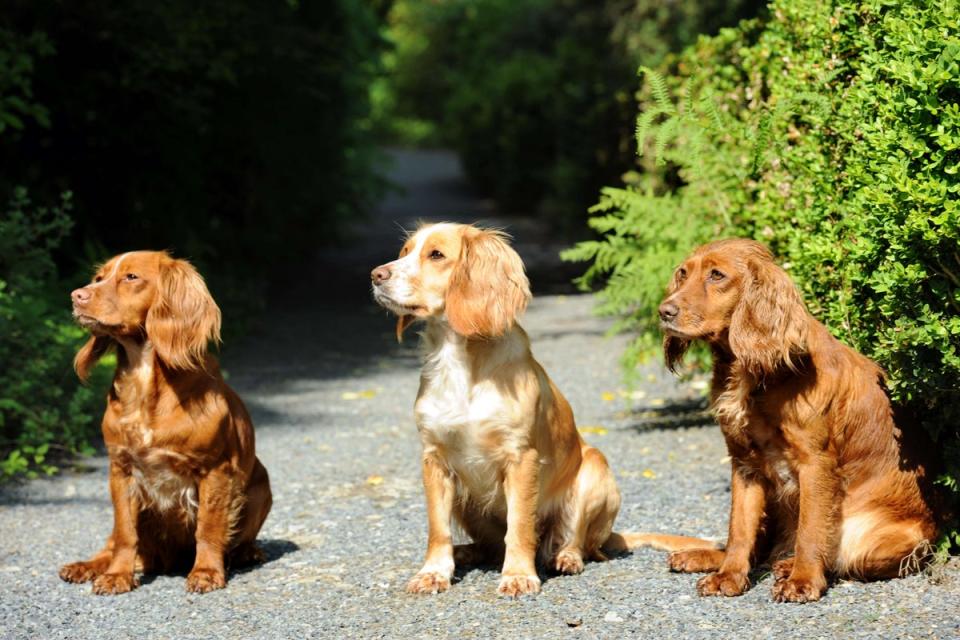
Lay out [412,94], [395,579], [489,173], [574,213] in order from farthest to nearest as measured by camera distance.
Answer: [412,94] → [489,173] → [574,213] → [395,579]

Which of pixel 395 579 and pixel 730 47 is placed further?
pixel 730 47

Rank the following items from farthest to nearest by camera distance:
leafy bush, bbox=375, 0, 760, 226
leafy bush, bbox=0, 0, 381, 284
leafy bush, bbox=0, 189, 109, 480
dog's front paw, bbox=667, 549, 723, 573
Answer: leafy bush, bbox=375, 0, 760, 226 < leafy bush, bbox=0, 0, 381, 284 < leafy bush, bbox=0, 189, 109, 480 < dog's front paw, bbox=667, 549, 723, 573

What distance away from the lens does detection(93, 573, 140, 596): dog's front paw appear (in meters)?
5.15

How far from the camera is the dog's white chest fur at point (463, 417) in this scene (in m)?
4.88

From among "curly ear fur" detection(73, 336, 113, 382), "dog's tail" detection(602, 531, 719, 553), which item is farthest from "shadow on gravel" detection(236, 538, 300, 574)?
"dog's tail" detection(602, 531, 719, 553)

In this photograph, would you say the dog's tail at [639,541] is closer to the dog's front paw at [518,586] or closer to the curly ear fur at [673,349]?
the dog's front paw at [518,586]

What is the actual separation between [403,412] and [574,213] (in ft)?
37.3

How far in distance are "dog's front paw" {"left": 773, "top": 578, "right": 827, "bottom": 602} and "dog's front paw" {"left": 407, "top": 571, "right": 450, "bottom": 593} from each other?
131 cm

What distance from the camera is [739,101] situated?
7953 mm

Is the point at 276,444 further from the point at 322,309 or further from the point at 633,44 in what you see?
the point at 633,44

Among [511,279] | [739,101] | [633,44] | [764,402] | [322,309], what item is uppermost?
[633,44]

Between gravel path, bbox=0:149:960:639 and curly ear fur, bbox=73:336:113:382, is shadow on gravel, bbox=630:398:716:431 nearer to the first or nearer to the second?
gravel path, bbox=0:149:960:639

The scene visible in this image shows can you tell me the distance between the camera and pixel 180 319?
17.0 feet

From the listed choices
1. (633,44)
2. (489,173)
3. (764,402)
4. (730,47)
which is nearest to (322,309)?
(730,47)
